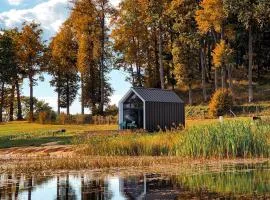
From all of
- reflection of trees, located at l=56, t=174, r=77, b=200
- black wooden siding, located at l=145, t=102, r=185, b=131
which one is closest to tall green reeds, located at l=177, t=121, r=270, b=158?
reflection of trees, located at l=56, t=174, r=77, b=200

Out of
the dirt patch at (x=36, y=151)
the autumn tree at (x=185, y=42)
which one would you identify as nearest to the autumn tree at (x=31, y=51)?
the autumn tree at (x=185, y=42)

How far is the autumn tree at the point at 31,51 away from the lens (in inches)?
2835

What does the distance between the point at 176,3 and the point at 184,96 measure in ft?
43.3

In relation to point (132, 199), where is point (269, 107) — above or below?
above

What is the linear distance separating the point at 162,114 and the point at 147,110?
74.1 inches

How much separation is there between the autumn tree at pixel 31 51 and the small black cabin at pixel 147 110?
31.7 meters

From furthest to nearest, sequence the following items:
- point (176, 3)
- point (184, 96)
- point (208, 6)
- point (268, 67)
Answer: point (268, 67) < point (184, 96) < point (176, 3) < point (208, 6)

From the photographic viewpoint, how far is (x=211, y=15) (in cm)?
5647

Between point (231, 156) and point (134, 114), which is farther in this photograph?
→ point (134, 114)

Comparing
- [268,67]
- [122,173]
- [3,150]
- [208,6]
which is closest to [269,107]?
[208,6]

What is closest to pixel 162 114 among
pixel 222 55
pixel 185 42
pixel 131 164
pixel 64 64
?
pixel 222 55

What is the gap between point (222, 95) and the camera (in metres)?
52.3

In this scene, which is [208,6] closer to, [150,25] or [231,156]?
[150,25]

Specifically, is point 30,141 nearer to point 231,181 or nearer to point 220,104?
point 220,104
